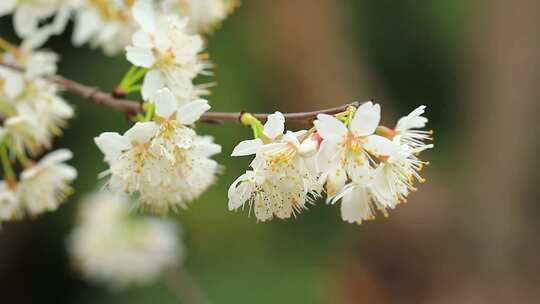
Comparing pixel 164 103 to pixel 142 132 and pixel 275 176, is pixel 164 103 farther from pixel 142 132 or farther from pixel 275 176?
pixel 275 176

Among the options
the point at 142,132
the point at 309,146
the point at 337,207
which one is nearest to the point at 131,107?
the point at 142,132

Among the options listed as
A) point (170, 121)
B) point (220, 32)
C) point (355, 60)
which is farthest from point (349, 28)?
point (170, 121)

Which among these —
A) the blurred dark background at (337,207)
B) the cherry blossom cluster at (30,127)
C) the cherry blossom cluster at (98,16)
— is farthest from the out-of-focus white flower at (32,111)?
the blurred dark background at (337,207)

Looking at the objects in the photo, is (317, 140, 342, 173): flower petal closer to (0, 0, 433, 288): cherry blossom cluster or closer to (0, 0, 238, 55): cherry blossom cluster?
(0, 0, 433, 288): cherry blossom cluster

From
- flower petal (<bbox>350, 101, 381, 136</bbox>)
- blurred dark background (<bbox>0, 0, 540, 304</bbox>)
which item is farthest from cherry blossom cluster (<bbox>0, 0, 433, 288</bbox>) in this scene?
blurred dark background (<bbox>0, 0, 540, 304</bbox>)

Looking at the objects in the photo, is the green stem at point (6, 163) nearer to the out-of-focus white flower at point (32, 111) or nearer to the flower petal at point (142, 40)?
the out-of-focus white flower at point (32, 111)

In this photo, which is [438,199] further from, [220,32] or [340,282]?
[220,32]
